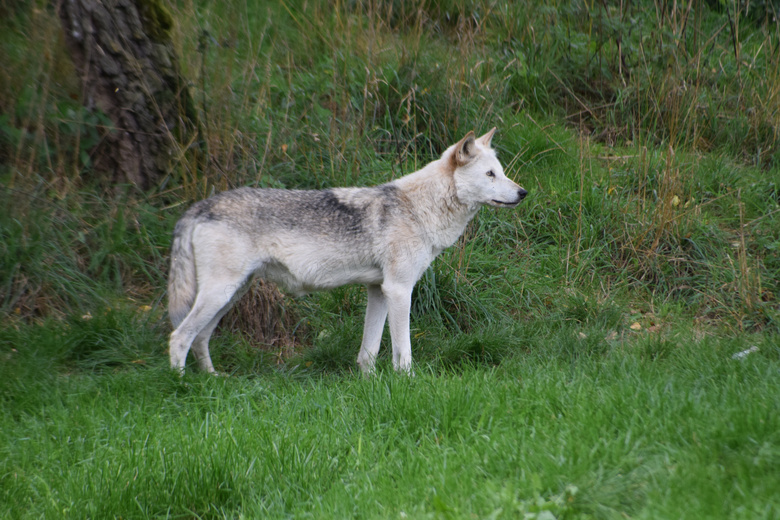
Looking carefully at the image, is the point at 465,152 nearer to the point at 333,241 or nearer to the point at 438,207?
the point at 438,207

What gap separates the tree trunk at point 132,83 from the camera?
610cm

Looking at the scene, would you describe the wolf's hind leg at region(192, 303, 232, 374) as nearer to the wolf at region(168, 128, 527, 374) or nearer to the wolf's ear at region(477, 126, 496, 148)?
the wolf at region(168, 128, 527, 374)

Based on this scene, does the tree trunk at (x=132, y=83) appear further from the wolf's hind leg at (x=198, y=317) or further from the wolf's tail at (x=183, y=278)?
the wolf's hind leg at (x=198, y=317)

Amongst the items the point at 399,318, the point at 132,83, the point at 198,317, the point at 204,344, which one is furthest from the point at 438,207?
the point at 132,83

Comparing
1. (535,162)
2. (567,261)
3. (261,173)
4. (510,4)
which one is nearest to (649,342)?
(567,261)

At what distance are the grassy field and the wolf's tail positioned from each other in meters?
0.49

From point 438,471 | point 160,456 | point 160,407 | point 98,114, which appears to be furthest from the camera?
point 98,114

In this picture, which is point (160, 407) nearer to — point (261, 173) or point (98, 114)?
point (261, 173)

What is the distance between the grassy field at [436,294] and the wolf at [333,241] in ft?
1.42

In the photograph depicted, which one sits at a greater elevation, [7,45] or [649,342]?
[7,45]

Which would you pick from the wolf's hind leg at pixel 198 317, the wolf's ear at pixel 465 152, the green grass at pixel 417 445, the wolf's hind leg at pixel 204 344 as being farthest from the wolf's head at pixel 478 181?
the wolf's hind leg at pixel 204 344

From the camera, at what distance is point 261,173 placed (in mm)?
6344

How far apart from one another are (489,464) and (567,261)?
12.5 ft

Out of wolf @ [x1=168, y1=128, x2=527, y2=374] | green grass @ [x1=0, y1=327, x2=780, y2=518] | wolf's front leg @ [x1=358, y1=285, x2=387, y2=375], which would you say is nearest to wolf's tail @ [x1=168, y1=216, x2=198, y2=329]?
wolf @ [x1=168, y1=128, x2=527, y2=374]
